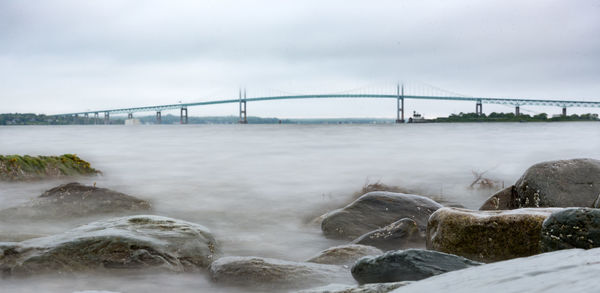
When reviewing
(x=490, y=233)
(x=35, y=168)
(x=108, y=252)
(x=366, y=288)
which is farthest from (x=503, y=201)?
(x=35, y=168)

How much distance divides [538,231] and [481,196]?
18.8 ft

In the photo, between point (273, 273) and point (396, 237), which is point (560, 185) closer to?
point (396, 237)

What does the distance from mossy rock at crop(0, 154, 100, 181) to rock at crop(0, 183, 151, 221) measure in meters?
3.28

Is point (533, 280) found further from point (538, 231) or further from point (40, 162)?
point (40, 162)


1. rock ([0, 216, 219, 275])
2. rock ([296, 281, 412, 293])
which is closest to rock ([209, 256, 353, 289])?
rock ([0, 216, 219, 275])

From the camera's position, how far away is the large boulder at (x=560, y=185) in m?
5.87

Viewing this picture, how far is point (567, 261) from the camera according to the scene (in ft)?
8.23

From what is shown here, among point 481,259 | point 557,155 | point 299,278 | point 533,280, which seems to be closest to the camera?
point 533,280

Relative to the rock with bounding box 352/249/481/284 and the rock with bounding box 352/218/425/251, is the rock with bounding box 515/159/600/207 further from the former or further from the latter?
the rock with bounding box 352/249/481/284

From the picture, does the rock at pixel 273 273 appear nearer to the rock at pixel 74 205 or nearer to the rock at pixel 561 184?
the rock at pixel 561 184

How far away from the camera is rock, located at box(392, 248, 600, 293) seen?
2.09 metres

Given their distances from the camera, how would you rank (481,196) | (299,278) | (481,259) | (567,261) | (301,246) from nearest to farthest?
(567,261)
(299,278)
(481,259)
(301,246)
(481,196)

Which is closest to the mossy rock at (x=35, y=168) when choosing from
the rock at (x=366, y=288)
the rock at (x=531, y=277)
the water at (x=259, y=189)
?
the water at (x=259, y=189)

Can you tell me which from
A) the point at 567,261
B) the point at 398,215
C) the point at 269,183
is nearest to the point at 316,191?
the point at 269,183
